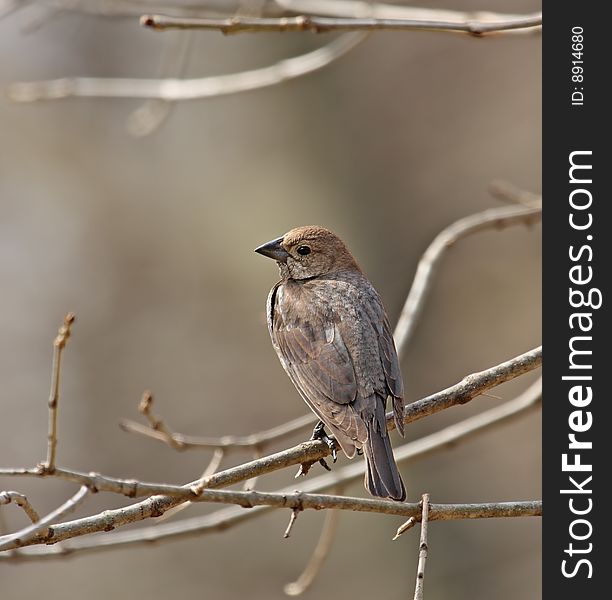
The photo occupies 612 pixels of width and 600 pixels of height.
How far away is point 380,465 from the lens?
4598 millimetres

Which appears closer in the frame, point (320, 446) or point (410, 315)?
point (320, 446)

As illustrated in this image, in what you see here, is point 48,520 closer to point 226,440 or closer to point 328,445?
point 328,445

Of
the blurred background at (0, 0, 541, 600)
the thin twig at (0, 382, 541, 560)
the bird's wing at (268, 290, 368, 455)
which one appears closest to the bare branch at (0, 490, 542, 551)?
the thin twig at (0, 382, 541, 560)

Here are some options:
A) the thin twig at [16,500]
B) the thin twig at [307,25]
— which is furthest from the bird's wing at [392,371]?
the thin twig at [16,500]

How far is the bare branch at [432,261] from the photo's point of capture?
17.5ft

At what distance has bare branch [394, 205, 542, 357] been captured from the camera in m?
5.35

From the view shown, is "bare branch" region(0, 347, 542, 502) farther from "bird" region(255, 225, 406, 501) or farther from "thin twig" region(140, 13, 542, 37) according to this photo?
"thin twig" region(140, 13, 542, 37)

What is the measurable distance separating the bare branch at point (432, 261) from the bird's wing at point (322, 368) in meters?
0.35

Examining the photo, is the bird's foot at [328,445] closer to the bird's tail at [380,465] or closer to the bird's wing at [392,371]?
the bird's tail at [380,465]

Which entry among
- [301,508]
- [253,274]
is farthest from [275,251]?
[253,274]

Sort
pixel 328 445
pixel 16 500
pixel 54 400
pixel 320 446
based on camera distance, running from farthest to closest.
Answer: pixel 328 445 < pixel 320 446 < pixel 16 500 < pixel 54 400

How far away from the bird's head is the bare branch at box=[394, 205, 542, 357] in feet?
1.85

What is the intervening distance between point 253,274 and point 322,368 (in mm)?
6848

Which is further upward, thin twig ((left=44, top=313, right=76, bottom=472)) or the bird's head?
the bird's head
